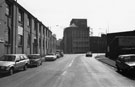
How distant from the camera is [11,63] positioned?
45.9 feet

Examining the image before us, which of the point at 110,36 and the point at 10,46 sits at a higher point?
the point at 110,36

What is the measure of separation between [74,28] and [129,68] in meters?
104

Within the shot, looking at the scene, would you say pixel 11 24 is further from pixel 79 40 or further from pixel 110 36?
pixel 79 40

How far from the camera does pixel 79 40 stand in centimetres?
11494

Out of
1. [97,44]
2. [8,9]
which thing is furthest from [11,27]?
[97,44]

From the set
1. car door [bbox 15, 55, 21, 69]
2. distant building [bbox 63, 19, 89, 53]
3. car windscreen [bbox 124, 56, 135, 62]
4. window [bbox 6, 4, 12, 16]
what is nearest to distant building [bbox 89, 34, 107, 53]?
distant building [bbox 63, 19, 89, 53]

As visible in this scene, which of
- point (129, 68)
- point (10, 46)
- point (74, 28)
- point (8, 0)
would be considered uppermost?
point (74, 28)

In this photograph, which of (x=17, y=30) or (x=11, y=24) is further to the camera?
(x=17, y=30)

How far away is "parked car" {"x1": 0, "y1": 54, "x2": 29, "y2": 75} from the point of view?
Answer: 13100mm

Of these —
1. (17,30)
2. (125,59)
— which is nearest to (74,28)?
(17,30)

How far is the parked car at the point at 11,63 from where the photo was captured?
43.0 ft

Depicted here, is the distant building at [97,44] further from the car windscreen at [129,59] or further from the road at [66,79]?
the road at [66,79]

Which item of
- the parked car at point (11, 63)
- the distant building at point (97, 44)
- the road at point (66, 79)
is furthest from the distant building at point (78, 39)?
the road at point (66, 79)

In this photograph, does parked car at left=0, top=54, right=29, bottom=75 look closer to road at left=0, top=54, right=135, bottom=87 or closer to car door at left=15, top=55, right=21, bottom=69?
car door at left=15, top=55, right=21, bottom=69
